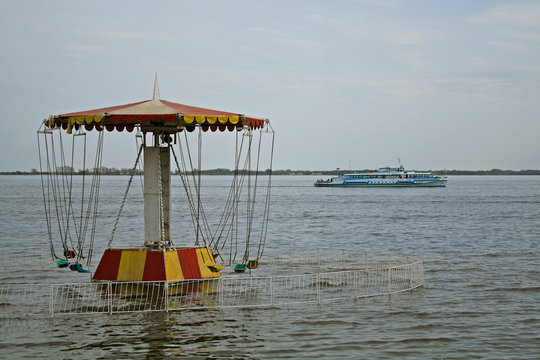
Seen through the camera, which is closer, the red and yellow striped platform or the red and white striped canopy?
the red and white striped canopy

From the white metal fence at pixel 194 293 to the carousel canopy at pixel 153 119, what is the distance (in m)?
5.17

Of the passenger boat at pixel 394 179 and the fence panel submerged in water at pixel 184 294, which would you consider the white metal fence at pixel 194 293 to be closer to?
the fence panel submerged in water at pixel 184 294

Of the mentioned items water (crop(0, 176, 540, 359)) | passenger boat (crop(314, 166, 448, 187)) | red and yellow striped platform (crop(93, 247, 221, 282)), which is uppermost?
passenger boat (crop(314, 166, 448, 187))

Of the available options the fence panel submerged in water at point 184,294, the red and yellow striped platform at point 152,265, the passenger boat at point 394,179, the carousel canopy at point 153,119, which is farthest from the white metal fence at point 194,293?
the passenger boat at point 394,179

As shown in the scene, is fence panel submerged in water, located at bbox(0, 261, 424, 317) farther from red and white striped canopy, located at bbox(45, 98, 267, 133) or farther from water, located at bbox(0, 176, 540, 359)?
red and white striped canopy, located at bbox(45, 98, 267, 133)

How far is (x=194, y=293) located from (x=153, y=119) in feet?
19.5

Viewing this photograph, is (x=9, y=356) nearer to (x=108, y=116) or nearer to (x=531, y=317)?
(x=108, y=116)

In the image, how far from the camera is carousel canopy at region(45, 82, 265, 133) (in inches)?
827

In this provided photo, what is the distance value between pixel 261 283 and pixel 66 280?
7821mm

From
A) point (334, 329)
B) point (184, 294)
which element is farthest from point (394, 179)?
point (334, 329)

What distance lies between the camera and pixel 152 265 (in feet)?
70.6

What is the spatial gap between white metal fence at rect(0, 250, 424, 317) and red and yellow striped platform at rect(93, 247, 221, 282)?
305mm

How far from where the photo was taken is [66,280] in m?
26.2

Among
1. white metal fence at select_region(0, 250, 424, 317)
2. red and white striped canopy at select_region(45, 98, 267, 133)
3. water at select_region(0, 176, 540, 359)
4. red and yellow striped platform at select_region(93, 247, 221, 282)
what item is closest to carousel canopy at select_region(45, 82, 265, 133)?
red and white striped canopy at select_region(45, 98, 267, 133)
